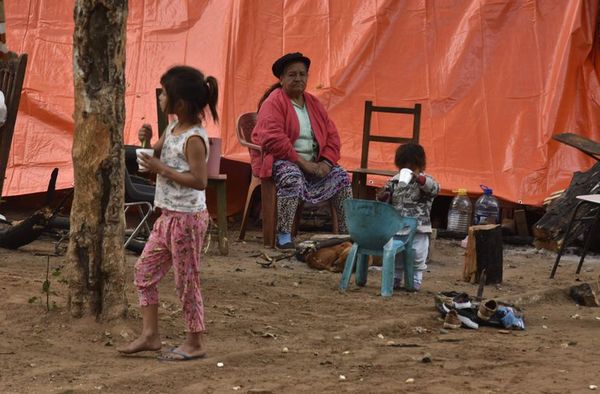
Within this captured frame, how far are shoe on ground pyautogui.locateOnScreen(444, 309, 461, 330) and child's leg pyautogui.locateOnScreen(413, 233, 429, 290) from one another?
115 centimetres

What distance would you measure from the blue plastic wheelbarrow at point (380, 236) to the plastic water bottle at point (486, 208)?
8.07 ft

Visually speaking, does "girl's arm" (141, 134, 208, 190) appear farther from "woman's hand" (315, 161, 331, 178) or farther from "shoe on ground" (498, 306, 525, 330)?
"woman's hand" (315, 161, 331, 178)

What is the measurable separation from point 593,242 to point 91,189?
16.9 ft

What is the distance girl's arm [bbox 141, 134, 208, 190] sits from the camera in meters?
5.12

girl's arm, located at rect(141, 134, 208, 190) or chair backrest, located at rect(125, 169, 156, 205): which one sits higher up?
girl's arm, located at rect(141, 134, 208, 190)

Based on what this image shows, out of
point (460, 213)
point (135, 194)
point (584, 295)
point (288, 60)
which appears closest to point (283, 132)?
point (288, 60)

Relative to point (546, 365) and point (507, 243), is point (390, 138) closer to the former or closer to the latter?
point (507, 243)

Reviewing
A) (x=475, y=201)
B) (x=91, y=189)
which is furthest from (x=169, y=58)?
(x=91, y=189)

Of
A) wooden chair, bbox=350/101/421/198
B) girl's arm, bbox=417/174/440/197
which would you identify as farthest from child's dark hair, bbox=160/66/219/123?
wooden chair, bbox=350/101/421/198

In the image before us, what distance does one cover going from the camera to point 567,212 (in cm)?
934

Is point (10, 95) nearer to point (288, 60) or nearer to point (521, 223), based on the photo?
point (288, 60)

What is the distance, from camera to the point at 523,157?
10211 mm

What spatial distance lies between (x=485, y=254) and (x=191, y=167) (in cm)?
341

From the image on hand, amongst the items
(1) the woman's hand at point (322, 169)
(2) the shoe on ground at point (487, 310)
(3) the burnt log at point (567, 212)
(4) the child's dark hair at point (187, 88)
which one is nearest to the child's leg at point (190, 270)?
(4) the child's dark hair at point (187, 88)
